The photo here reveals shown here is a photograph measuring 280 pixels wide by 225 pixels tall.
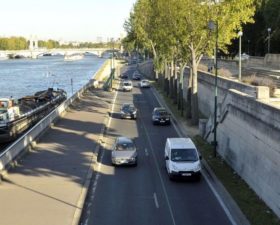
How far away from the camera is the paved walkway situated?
1841 centimetres

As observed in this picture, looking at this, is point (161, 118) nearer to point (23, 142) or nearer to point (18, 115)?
point (18, 115)

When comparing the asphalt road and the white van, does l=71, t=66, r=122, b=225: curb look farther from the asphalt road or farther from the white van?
the white van

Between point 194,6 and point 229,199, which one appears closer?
point 229,199

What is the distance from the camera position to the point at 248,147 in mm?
23859

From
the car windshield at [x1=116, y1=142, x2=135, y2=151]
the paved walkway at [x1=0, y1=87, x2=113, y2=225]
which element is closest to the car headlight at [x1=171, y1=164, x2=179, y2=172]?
the paved walkway at [x1=0, y1=87, x2=113, y2=225]

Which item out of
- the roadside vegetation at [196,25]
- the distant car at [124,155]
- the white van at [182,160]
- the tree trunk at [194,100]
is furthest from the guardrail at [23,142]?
the roadside vegetation at [196,25]

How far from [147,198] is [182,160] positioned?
12.9 feet

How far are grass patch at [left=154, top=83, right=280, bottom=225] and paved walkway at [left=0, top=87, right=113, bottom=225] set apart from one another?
6224 millimetres

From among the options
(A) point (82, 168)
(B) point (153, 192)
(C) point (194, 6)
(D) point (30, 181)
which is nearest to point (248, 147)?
(B) point (153, 192)

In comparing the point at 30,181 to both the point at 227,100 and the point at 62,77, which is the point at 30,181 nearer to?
the point at 227,100

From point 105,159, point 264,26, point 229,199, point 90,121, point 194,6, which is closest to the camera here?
point 229,199

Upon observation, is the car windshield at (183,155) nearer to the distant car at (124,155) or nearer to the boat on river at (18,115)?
the distant car at (124,155)

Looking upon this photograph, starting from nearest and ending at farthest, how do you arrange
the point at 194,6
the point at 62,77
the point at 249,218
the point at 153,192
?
the point at 249,218
the point at 153,192
the point at 194,6
the point at 62,77

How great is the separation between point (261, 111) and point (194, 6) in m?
20.6
